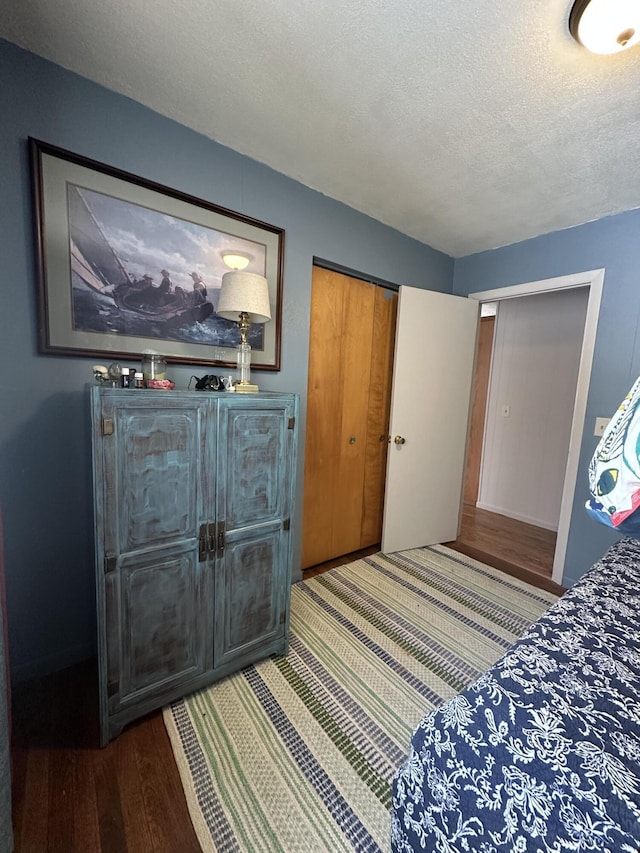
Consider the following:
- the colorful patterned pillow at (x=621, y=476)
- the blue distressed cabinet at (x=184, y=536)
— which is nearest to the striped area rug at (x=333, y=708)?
the blue distressed cabinet at (x=184, y=536)

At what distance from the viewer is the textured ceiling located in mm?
1028

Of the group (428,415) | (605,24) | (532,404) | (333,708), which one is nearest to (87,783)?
(333,708)

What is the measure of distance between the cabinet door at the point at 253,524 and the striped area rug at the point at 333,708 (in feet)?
0.70

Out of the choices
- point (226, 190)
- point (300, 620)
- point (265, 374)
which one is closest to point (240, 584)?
point (300, 620)

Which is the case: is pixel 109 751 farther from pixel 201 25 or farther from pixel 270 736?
pixel 201 25

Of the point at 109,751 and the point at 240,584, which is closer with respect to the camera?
the point at 109,751

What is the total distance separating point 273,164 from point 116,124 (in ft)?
2.36

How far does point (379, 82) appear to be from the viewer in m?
1.23

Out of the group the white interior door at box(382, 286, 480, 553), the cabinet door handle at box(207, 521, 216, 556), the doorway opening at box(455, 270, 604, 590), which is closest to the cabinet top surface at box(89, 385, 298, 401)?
the cabinet door handle at box(207, 521, 216, 556)

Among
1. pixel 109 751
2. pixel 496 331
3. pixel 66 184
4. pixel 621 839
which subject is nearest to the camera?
pixel 621 839

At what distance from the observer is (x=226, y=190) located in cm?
167

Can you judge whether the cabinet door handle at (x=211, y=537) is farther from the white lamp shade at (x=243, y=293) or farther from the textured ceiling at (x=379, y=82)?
the textured ceiling at (x=379, y=82)

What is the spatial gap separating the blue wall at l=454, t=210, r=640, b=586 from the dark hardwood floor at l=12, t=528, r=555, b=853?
2547 millimetres

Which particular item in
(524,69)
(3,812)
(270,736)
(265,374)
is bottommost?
(270,736)
